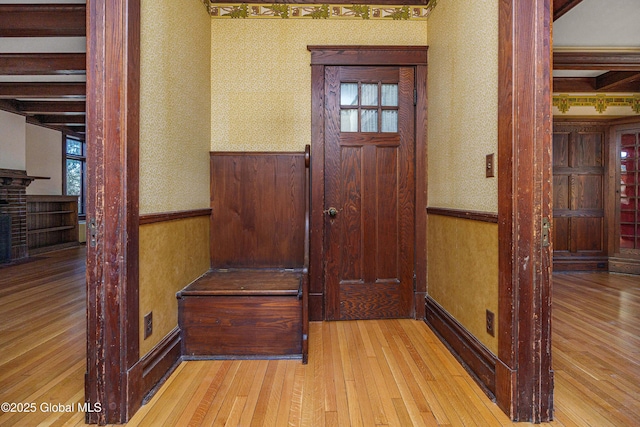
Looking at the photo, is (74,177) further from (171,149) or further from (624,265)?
(624,265)

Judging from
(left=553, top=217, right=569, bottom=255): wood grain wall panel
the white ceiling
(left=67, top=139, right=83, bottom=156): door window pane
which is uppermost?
the white ceiling

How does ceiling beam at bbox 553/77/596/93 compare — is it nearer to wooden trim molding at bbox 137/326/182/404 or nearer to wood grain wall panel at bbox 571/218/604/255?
wood grain wall panel at bbox 571/218/604/255

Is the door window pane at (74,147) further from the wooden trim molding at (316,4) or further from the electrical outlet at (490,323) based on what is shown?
the electrical outlet at (490,323)

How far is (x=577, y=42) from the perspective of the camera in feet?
11.0

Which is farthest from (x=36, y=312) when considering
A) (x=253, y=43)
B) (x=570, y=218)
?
(x=570, y=218)

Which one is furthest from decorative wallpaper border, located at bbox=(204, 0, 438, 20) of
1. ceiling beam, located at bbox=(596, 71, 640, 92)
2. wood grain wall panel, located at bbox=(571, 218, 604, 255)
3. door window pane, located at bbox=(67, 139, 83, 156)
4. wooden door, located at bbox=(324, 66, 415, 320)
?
door window pane, located at bbox=(67, 139, 83, 156)

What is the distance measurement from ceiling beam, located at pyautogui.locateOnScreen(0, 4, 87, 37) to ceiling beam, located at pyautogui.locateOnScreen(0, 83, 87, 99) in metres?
1.93

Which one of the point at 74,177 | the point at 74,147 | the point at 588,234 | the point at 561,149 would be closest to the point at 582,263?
the point at 588,234

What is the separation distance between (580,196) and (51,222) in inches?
355

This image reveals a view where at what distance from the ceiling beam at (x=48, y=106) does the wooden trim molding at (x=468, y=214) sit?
6220 millimetres

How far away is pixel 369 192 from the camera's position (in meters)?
2.80

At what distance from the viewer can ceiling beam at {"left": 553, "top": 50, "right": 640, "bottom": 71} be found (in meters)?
3.44

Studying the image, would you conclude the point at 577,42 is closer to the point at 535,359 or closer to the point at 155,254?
the point at 535,359

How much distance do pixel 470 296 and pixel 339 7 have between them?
240cm
